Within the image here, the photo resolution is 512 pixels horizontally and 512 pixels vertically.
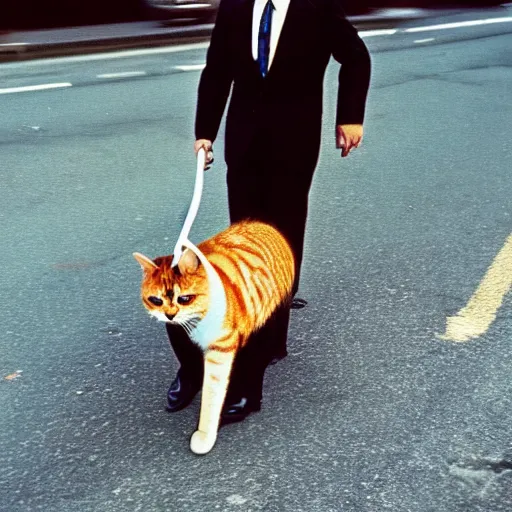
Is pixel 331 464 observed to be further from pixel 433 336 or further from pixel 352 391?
pixel 433 336

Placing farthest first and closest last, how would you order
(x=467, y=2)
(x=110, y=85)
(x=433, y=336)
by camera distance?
1. (x=467, y=2)
2. (x=110, y=85)
3. (x=433, y=336)

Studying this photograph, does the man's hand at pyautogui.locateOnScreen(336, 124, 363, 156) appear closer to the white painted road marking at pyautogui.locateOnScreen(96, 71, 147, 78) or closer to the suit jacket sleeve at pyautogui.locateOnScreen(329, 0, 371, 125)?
Result: the suit jacket sleeve at pyautogui.locateOnScreen(329, 0, 371, 125)

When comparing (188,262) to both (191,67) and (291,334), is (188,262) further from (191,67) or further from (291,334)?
(191,67)

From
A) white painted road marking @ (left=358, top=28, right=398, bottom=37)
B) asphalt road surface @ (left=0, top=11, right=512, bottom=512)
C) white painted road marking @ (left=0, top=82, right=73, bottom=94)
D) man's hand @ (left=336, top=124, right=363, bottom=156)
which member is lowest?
white painted road marking @ (left=358, top=28, right=398, bottom=37)

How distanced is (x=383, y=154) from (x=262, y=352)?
4.18 metres

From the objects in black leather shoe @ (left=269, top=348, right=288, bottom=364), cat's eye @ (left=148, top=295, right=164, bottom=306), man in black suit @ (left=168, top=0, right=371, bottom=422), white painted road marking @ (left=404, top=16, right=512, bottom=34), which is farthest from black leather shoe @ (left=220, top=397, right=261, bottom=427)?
white painted road marking @ (left=404, top=16, right=512, bottom=34)

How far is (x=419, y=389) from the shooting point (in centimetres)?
357

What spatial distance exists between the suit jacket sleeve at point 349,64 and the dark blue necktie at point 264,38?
21 cm

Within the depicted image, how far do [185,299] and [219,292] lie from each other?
4.4 inches

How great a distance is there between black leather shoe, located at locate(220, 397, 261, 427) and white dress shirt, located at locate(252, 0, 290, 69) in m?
1.18

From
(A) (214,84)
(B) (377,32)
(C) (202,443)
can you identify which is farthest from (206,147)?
(B) (377,32)

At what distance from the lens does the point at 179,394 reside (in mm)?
3395

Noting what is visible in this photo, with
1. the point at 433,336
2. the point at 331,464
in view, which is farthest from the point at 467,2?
the point at 331,464

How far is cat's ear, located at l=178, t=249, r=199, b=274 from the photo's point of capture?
2686 mm
